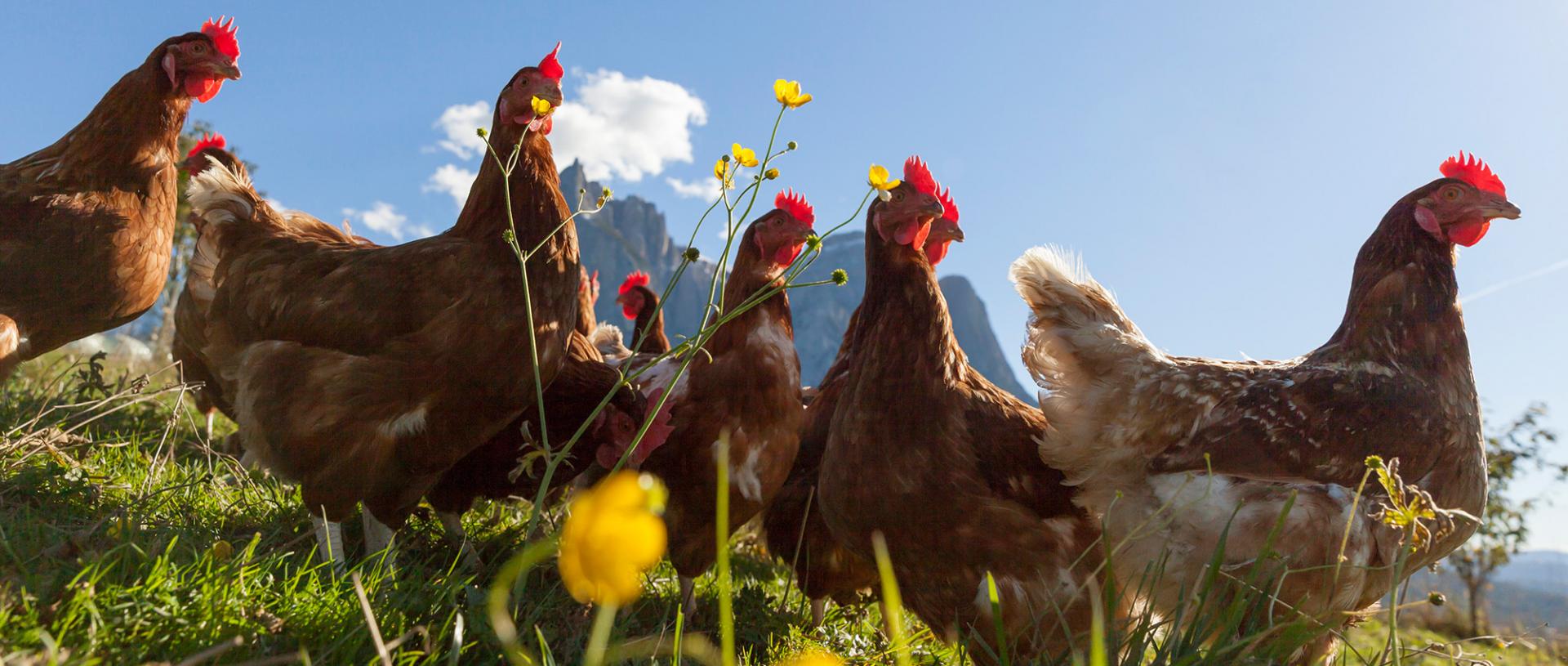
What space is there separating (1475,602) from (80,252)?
61.2 feet

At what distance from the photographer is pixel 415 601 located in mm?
2166

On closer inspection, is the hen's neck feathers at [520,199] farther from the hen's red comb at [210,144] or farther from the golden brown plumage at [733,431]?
the hen's red comb at [210,144]

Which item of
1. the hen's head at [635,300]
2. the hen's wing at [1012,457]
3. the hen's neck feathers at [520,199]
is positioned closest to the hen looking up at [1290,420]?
the hen's wing at [1012,457]

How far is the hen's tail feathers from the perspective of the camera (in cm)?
306

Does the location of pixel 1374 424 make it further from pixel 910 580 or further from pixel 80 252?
pixel 80 252

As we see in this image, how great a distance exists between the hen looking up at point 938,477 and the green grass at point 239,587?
257 millimetres

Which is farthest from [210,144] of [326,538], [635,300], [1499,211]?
[1499,211]

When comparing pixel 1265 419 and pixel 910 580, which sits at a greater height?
pixel 1265 419

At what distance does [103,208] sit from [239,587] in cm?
276

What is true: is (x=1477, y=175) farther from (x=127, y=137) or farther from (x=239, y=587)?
(x=127, y=137)

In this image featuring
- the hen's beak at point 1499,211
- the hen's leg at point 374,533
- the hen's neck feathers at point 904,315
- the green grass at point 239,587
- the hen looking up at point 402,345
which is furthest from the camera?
the hen's beak at point 1499,211

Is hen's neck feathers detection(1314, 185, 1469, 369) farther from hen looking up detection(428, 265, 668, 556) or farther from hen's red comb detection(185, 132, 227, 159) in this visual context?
hen's red comb detection(185, 132, 227, 159)

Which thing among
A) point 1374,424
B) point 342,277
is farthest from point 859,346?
point 342,277

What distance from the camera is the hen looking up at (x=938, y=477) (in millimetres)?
2777
